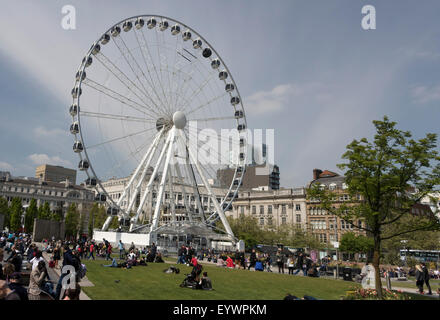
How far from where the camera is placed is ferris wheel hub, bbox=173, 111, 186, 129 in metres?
44.2

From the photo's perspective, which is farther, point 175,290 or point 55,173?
point 55,173

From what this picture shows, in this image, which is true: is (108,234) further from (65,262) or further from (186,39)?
(65,262)

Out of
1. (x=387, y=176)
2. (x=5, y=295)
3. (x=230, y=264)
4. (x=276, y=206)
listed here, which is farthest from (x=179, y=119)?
(x=276, y=206)

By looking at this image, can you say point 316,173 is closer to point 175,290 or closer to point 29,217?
point 29,217

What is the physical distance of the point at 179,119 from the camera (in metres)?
44.5

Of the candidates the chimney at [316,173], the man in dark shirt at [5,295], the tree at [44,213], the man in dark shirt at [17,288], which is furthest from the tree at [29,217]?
the man in dark shirt at [5,295]

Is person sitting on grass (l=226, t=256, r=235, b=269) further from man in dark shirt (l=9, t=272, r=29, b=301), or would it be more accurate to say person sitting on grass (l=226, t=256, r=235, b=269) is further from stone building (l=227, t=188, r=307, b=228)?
stone building (l=227, t=188, r=307, b=228)

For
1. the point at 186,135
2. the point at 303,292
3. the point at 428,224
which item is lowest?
the point at 303,292

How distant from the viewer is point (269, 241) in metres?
74.2

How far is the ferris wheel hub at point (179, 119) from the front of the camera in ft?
145

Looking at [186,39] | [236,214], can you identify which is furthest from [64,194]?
[186,39]

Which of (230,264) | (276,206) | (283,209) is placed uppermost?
(276,206)
